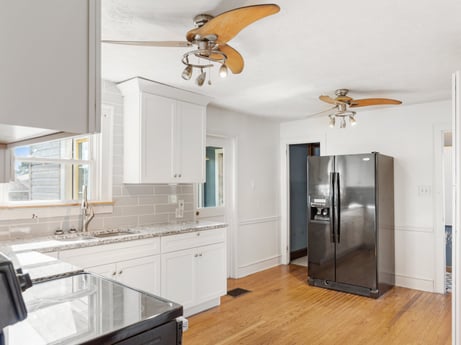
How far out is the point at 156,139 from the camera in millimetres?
3451

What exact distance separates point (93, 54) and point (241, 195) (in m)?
4.27

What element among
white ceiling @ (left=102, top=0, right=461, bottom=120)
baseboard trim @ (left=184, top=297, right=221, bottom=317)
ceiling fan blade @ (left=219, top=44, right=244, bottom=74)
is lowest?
baseboard trim @ (left=184, top=297, right=221, bottom=317)

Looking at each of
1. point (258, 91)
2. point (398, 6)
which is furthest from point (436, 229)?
point (398, 6)

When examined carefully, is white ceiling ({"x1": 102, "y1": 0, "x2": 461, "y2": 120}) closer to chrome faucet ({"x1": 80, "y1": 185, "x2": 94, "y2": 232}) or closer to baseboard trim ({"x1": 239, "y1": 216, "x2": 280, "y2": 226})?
chrome faucet ({"x1": 80, "y1": 185, "x2": 94, "y2": 232})

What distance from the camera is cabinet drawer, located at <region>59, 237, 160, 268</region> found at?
258 cm

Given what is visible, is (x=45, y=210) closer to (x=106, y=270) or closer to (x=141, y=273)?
(x=106, y=270)

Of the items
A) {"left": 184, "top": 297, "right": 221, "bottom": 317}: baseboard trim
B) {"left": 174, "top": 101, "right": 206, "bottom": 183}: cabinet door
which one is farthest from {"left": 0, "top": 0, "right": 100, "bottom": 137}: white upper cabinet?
{"left": 184, "top": 297, "right": 221, "bottom": 317}: baseboard trim

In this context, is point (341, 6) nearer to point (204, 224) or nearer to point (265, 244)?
point (204, 224)

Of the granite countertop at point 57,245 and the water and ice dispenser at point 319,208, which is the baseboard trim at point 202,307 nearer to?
the granite countertop at point 57,245

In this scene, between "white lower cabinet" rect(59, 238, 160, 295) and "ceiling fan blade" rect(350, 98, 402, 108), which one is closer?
"white lower cabinet" rect(59, 238, 160, 295)

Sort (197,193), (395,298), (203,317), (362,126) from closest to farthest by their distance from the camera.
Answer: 1. (203,317)
2. (395,298)
3. (197,193)
4. (362,126)

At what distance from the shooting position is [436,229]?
4.29 m

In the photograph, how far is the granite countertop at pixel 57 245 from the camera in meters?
1.72

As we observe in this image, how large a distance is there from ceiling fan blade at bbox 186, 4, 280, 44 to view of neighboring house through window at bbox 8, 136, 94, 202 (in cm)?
180
